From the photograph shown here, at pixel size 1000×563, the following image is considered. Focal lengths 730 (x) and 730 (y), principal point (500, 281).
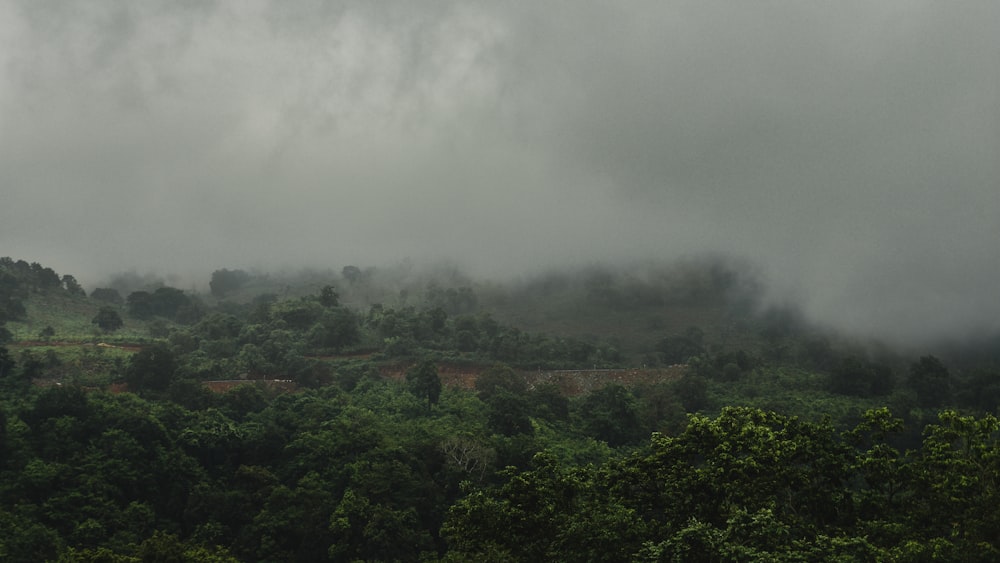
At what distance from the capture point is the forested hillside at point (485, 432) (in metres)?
20.9

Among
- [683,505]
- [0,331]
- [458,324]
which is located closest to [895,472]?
[683,505]

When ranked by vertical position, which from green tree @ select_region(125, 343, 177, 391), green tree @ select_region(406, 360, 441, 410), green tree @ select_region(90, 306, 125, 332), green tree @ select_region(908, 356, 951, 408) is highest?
green tree @ select_region(90, 306, 125, 332)

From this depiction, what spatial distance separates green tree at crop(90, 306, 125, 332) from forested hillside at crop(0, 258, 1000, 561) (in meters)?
0.30

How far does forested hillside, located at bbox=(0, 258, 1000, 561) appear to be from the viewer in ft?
68.5

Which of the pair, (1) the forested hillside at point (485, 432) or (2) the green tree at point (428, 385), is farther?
(2) the green tree at point (428, 385)

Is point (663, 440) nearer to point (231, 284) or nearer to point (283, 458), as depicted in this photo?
point (283, 458)

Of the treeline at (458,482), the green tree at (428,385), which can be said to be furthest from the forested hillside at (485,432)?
the green tree at (428,385)

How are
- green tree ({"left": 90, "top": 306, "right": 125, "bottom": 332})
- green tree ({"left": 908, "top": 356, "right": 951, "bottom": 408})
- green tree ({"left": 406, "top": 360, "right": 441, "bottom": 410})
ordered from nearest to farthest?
green tree ({"left": 406, "top": 360, "right": 441, "bottom": 410}), green tree ({"left": 908, "top": 356, "right": 951, "bottom": 408}), green tree ({"left": 90, "top": 306, "right": 125, "bottom": 332})

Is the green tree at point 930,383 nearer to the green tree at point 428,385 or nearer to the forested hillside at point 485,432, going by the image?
the forested hillside at point 485,432

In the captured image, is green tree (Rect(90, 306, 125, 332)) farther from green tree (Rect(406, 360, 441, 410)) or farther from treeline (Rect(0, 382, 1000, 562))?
green tree (Rect(406, 360, 441, 410))

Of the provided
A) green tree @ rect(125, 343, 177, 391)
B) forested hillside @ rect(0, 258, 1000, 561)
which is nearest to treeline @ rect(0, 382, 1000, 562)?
forested hillside @ rect(0, 258, 1000, 561)

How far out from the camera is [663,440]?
22.9 m

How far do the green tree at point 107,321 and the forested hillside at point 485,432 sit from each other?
11.8 inches

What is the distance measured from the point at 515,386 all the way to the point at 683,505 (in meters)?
Answer: 39.9
